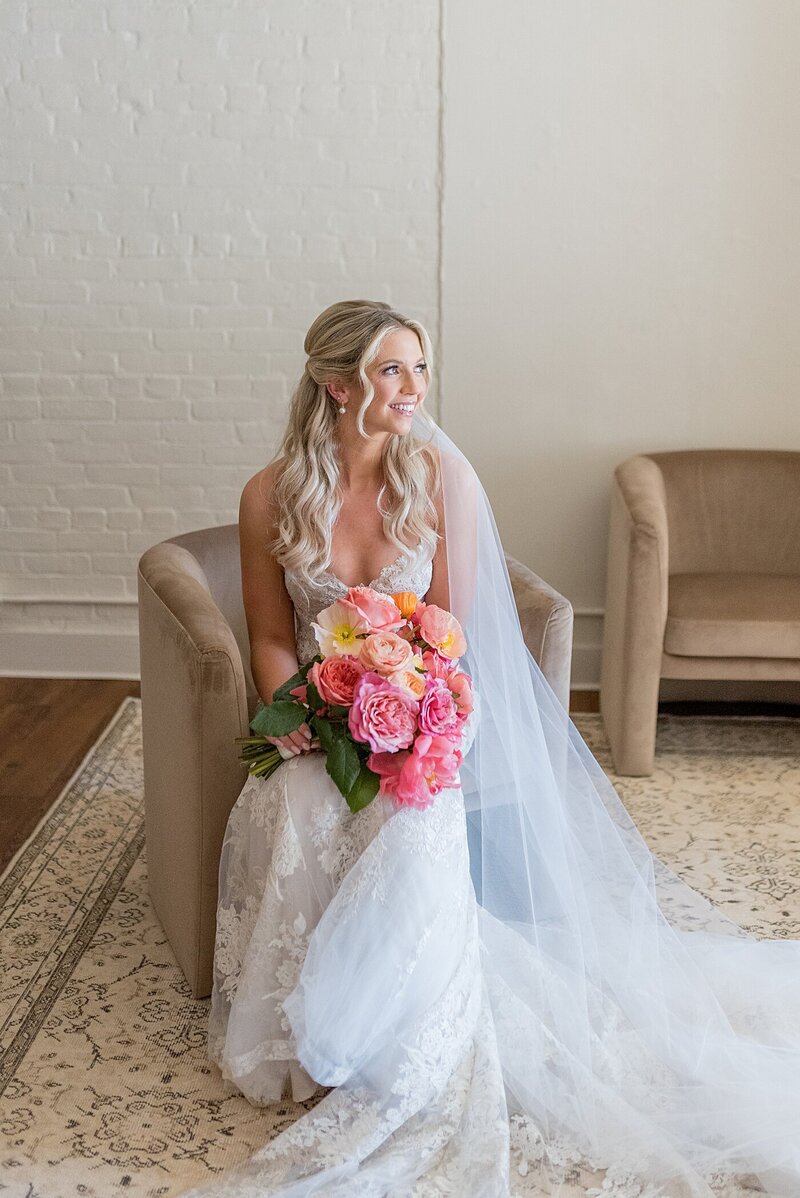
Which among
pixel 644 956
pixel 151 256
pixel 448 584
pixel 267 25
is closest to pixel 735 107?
pixel 267 25

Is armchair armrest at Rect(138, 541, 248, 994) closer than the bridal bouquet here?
Answer: No

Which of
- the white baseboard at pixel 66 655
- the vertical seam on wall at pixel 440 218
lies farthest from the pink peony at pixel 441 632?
the white baseboard at pixel 66 655

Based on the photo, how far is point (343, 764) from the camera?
228 centimetres

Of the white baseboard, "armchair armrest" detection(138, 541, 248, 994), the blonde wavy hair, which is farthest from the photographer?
the white baseboard

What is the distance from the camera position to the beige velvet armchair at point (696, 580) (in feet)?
12.5

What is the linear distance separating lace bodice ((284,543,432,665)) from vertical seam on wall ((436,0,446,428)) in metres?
1.83

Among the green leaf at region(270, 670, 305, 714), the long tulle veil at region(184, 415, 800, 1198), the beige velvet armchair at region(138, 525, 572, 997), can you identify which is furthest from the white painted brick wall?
the green leaf at region(270, 670, 305, 714)

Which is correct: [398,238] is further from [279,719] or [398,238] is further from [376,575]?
[279,719]

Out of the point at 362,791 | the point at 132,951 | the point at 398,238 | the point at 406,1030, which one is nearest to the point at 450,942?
the point at 406,1030

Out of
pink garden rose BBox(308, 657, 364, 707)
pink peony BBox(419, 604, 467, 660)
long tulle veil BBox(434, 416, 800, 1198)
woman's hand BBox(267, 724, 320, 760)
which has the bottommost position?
long tulle veil BBox(434, 416, 800, 1198)

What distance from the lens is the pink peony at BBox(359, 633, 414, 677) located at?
7.34 feet

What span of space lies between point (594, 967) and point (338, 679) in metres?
0.74

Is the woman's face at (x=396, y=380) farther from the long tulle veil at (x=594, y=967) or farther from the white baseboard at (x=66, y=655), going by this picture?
the white baseboard at (x=66, y=655)

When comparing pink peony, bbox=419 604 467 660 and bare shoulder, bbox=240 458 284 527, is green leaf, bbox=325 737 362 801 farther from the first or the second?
bare shoulder, bbox=240 458 284 527
